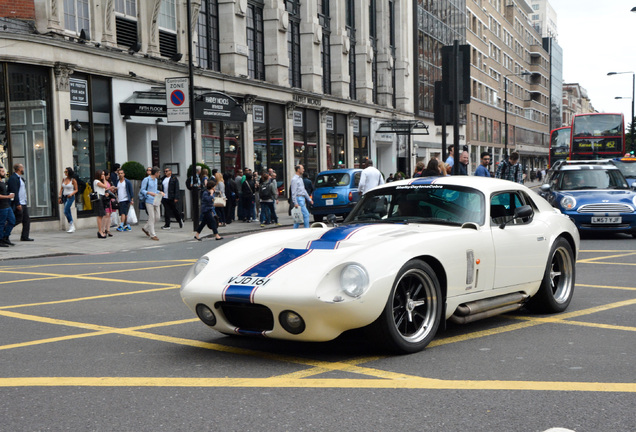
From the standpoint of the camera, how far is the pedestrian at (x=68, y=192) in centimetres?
2011

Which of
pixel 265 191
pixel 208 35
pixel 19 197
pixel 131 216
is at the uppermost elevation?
pixel 208 35

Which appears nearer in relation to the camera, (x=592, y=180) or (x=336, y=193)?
(x=592, y=180)

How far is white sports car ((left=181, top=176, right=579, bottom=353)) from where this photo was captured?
516cm

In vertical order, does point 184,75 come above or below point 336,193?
above

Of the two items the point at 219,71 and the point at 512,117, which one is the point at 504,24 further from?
the point at 219,71

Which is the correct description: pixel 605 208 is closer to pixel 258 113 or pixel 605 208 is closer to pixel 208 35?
pixel 208 35

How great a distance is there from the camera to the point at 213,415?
4.07 metres

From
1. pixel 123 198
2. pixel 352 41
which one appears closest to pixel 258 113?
pixel 123 198

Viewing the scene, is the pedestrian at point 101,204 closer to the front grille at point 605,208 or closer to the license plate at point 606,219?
the front grille at point 605,208

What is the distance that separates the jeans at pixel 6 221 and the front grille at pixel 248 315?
1262 centimetres

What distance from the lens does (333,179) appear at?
2445 cm

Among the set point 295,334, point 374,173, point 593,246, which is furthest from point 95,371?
point 374,173

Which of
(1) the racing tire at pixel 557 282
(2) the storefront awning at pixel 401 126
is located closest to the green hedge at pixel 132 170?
(1) the racing tire at pixel 557 282

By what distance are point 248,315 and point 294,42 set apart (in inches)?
1267
